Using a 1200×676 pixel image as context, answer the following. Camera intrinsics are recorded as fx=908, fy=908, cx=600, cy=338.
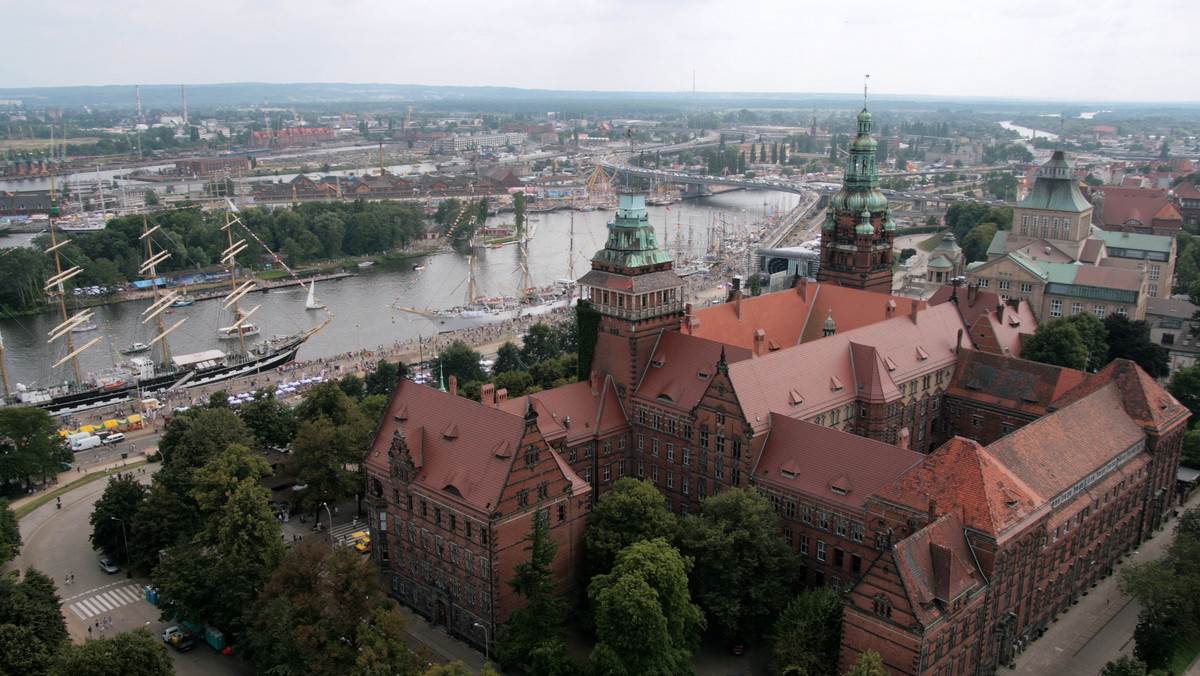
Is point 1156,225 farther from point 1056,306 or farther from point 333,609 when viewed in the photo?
point 333,609

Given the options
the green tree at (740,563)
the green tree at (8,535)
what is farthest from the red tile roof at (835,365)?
the green tree at (8,535)

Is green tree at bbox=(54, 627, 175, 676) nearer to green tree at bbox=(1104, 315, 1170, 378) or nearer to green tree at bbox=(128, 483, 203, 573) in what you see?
green tree at bbox=(128, 483, 203, 573)

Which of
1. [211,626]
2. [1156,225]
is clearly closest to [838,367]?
[211,626]

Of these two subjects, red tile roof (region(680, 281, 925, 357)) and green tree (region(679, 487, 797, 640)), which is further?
red tile roof (region(680, 281, 925, 357))

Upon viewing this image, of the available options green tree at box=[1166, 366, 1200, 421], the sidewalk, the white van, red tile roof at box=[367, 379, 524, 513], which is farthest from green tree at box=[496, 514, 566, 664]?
green tree at box=[1166, 366, 1200, 421]

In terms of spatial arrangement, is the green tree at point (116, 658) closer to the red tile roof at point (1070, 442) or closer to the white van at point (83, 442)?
the red tile roof at point (1070, 442)
